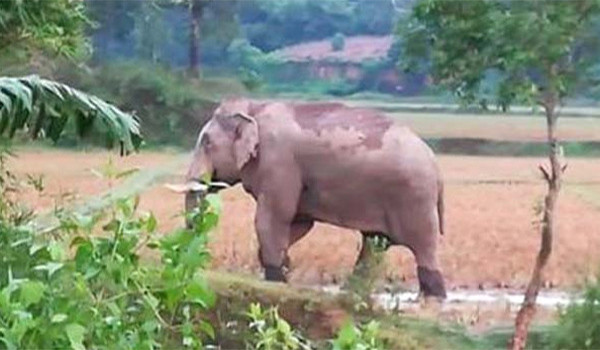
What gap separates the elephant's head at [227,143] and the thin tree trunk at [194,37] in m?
0.21

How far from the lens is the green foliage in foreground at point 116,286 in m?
0.98

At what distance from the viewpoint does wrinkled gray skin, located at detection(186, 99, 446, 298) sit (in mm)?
2988

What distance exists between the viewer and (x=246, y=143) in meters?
3.18

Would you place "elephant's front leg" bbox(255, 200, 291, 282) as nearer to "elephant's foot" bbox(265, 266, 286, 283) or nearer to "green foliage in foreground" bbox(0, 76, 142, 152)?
"elephant's foot" bbox(265, 266, 286, 283)

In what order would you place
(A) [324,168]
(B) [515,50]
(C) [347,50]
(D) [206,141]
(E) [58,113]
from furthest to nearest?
1. (A) [324,168]
2. (D) [206,141]
3. (C) [347,50]
4. (B) [515,50]
5. (E) [58,113]

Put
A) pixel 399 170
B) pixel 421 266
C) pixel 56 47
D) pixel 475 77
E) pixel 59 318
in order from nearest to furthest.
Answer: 1. pixel 59 318
2. pixel 56 47
3. pixel 475 77
4. pixel 421 266
5. pixel 399 170

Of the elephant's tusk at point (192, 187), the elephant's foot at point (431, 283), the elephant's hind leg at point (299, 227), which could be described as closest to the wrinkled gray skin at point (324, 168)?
the elephant's hind leg at point (299, 227)

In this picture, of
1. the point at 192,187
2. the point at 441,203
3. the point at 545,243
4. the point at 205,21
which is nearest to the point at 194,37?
the point at 205,21

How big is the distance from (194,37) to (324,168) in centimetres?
51

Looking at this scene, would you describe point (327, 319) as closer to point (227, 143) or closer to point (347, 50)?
point (347, 50)

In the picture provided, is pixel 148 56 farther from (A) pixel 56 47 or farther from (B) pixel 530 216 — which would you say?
(B) pixel 530 216

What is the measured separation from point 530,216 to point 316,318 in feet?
1.31

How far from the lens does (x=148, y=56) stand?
274 centimetres

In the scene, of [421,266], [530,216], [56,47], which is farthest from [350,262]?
[56,47]
